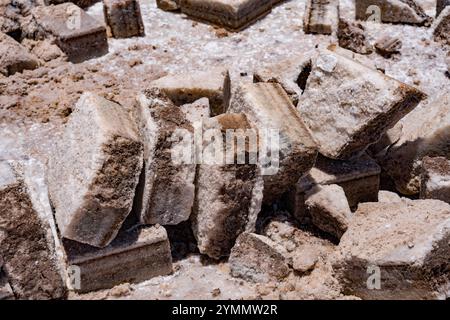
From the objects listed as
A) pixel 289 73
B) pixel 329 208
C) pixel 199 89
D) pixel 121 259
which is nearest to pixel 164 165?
pixel 121 259

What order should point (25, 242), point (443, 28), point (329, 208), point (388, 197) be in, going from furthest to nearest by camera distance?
point (443, 28) → point (388, 197) → point (329, 208) → point (25, 242)

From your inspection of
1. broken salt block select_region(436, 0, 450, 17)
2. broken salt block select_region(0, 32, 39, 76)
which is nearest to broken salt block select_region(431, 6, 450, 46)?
broken salt block select_region(436, 0, 450, 17)

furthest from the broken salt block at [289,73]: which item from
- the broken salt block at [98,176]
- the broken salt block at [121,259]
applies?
the broken salt block at [121,259]

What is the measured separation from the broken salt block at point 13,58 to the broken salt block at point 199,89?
1.61m

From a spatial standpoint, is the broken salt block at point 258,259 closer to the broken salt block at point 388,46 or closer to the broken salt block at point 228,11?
the broken salt block at point 388,46

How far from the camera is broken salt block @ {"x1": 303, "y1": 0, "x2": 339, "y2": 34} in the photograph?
6.23 metres

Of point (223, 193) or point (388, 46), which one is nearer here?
point (223, 193)

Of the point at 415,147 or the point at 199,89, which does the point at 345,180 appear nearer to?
the point at 415,147

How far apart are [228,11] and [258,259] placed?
3.51 meters

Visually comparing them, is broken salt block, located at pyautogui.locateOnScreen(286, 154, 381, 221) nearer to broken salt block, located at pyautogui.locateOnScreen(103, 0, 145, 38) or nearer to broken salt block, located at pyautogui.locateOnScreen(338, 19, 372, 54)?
broken salt block, located at pyautogui.locateOnScreen(338, 19, 372, 54)

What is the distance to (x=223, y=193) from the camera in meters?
3.53

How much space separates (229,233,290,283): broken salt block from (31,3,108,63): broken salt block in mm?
3139

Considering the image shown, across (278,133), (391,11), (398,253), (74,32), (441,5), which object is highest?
(278,133)

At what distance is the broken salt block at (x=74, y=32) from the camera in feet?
19.2
